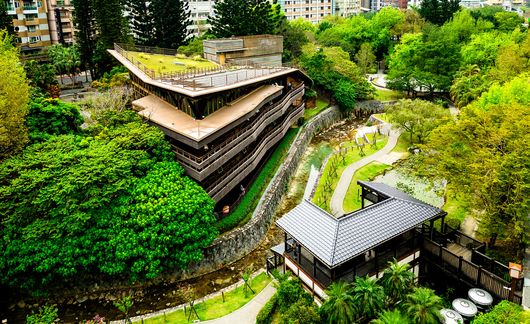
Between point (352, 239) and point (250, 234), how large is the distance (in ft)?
32.8

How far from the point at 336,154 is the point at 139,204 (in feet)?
75.8

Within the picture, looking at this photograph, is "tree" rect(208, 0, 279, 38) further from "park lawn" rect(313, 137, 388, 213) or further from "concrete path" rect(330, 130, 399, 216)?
"park lawn" rect(313, 137, 388, 213)

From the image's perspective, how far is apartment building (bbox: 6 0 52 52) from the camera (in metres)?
66.8

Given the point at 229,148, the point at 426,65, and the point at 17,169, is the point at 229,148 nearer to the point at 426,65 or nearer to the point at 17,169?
the point at 17,169

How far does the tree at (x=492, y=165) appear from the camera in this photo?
69.4 ft

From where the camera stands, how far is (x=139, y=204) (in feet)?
79.6

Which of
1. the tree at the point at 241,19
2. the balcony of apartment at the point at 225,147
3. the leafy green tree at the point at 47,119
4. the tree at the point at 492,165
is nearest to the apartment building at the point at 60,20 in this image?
the tree at the point at 241,19

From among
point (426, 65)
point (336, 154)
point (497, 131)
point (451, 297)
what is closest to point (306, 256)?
point (451, 297)

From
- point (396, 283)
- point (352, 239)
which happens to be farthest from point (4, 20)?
point (396, 283)

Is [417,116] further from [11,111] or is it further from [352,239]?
[11,111]

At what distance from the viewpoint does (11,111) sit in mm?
27547

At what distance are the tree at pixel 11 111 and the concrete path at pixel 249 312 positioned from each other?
17.4 meters

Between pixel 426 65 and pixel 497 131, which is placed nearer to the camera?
pixel 497 131

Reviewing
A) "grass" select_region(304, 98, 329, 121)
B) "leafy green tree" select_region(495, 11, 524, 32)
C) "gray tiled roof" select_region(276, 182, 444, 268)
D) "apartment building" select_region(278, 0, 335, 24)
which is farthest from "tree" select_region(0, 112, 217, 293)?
"apartment building" select_region(278, 0, 335, 24)
